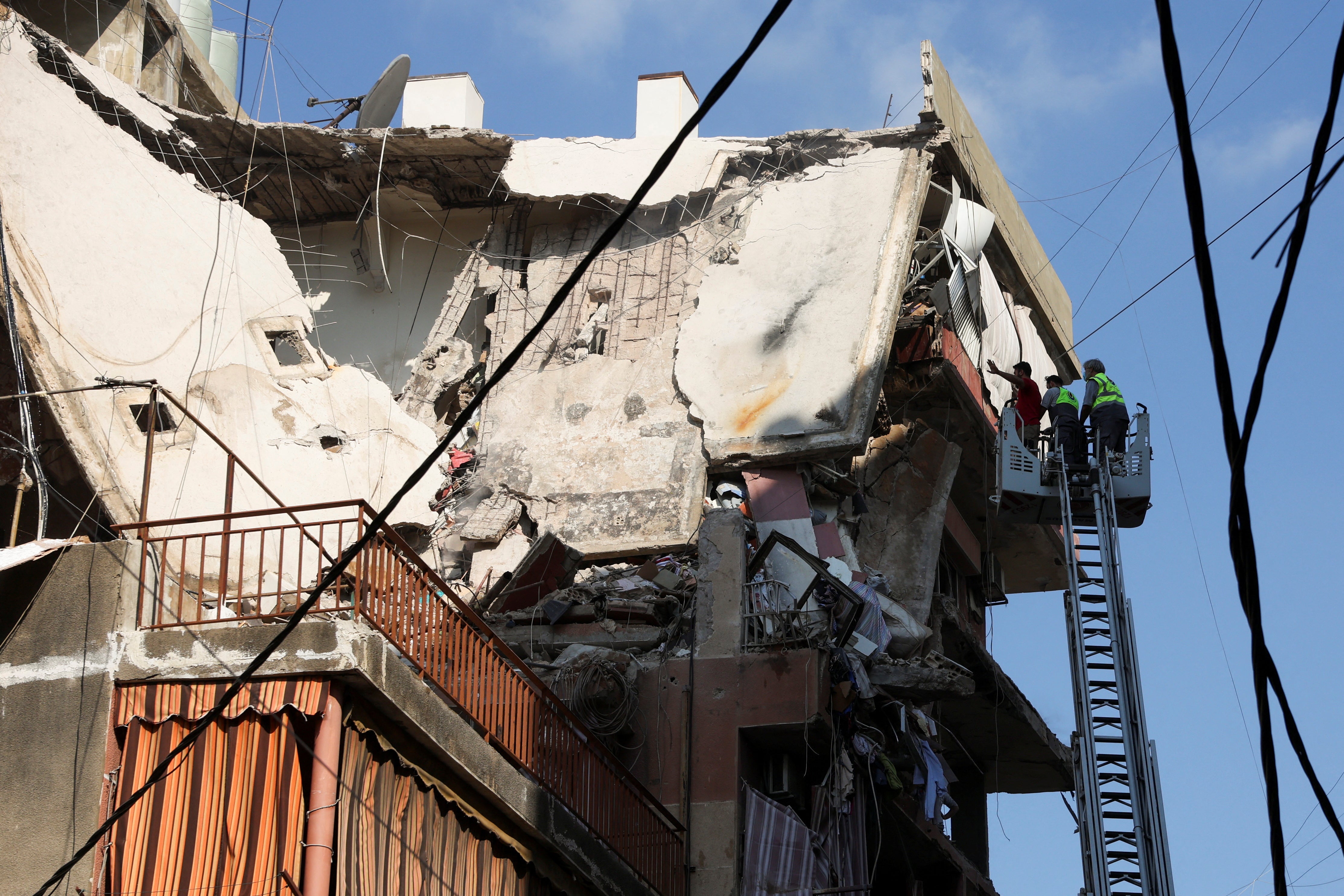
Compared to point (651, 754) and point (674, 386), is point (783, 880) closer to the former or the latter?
point (651, 754)

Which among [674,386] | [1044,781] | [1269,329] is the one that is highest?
[674,386]

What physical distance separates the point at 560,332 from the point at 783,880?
790 centimetres

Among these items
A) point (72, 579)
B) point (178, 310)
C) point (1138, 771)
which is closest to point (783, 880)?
point (1138, 771)

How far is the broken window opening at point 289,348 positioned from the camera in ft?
61.9

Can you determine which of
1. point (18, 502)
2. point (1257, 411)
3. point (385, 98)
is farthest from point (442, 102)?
point (1257, 411)

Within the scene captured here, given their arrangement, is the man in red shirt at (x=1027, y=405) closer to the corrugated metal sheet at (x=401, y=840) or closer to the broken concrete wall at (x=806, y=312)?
the broken concrete wall at (x=806, y=312)

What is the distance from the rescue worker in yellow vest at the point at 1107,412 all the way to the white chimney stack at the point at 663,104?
6.75m

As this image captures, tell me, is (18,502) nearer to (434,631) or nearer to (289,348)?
(434,631)

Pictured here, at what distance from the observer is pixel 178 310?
696 inches

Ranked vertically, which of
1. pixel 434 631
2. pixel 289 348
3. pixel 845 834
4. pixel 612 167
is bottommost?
pixel 845 834

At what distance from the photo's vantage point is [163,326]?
57.0 ft

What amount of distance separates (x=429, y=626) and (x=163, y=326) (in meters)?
7.73

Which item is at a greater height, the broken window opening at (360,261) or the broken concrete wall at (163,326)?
the broken window opening at (360,261)

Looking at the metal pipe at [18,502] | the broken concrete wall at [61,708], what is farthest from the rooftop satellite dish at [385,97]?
the broken concrete wall at [61,708]
